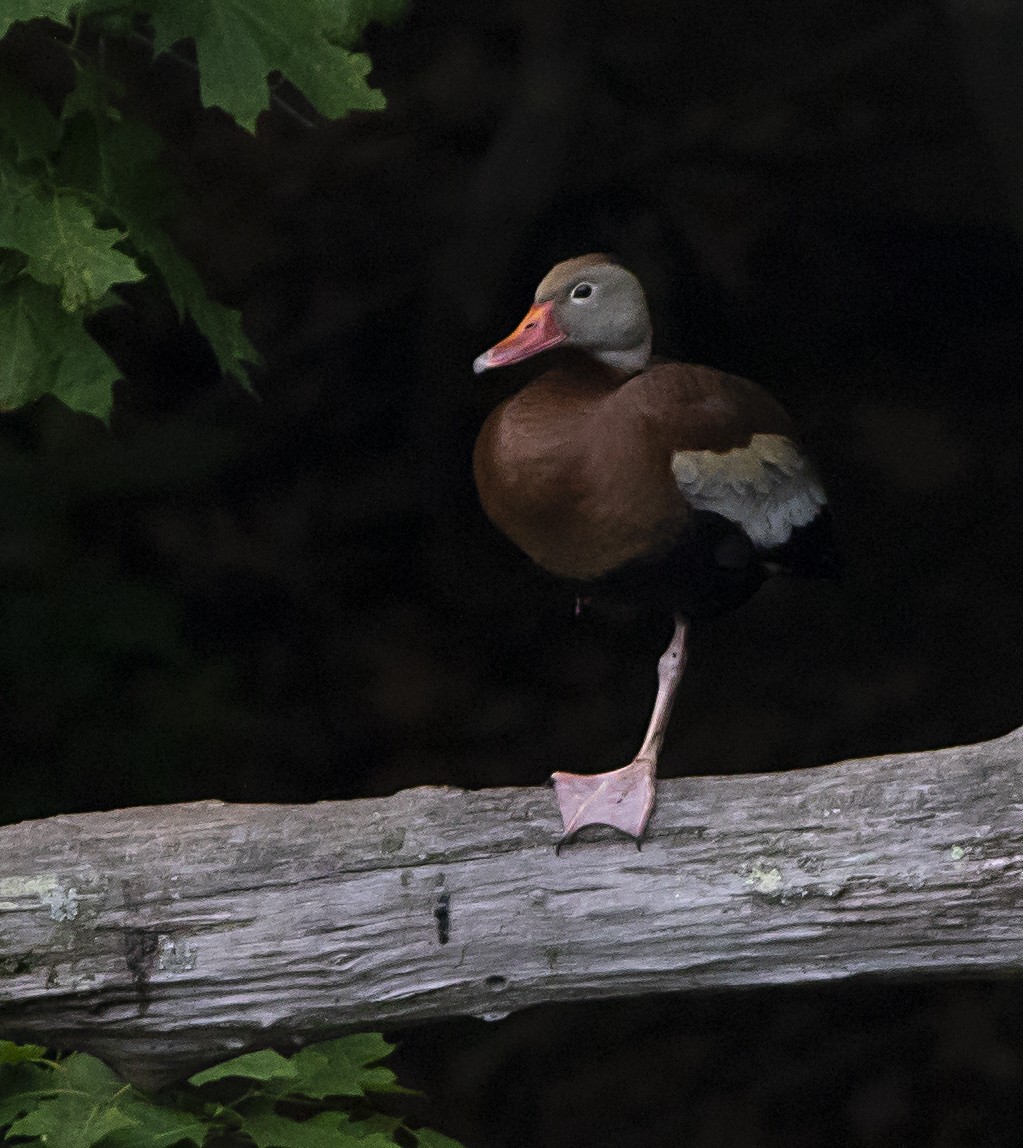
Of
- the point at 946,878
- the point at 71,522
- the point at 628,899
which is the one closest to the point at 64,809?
the point at 71,522

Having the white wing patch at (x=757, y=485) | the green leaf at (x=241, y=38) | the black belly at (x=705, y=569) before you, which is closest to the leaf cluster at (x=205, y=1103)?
the black belly at (x=705, y=569)

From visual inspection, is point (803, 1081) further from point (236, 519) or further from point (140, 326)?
point (140, 326)

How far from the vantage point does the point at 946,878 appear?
173cm

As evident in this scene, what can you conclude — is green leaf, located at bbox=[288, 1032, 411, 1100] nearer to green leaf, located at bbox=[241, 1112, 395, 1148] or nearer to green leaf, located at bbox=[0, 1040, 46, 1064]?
green leaf, located at bbox=[241, 1112, 395, 1148]

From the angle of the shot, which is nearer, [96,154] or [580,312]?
[580,312]

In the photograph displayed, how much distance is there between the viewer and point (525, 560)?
3234 millimetres

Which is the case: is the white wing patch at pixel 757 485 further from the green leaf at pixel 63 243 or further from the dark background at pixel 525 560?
the dark background at pixel 525 560

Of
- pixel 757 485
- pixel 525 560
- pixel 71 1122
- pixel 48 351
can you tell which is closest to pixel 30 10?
pixel 48 351

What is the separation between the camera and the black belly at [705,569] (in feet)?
6.03

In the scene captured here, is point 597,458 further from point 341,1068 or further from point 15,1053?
point 15,1053

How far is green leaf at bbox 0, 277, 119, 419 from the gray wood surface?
1.65 feet

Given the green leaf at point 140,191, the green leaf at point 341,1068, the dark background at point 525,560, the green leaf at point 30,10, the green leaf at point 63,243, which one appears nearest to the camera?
the green leaf at point 30,10

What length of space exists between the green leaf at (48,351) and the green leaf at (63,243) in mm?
42

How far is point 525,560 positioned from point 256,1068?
65.5 inches
